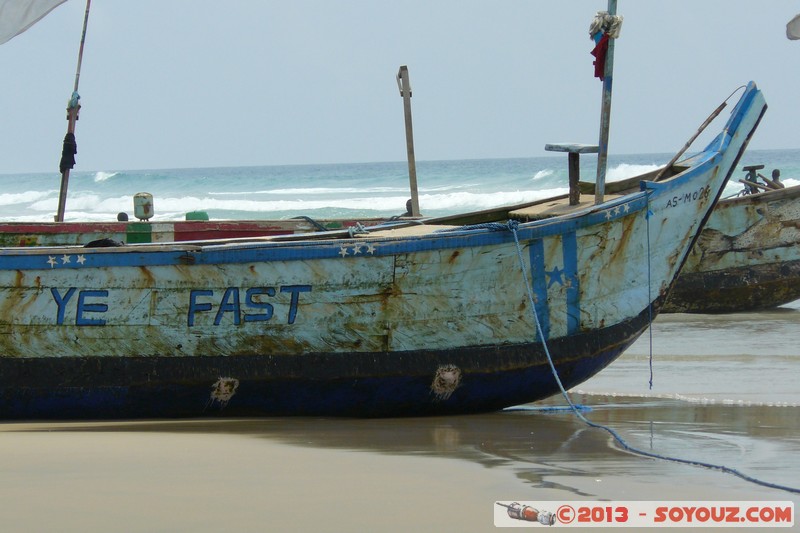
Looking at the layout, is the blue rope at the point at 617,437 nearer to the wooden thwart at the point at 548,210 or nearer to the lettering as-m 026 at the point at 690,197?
the wooden thwart at the point at 548,210

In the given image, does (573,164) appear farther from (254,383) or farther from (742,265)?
(742,265)

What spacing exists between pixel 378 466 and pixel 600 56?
3099 mm

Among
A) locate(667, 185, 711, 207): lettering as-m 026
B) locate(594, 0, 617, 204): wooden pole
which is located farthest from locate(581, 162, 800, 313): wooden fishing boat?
locate(594, 0, 617, 204): wooden pole

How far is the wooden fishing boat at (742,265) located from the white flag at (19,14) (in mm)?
7661

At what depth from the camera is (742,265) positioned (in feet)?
42.8

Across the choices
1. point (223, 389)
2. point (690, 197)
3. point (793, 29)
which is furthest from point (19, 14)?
point (793, 29)

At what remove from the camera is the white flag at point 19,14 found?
8.54 m

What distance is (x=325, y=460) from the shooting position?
4.93 metres

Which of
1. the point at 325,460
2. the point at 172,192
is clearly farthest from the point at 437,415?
the point at 172,192

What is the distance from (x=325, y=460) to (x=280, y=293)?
4.58 feet

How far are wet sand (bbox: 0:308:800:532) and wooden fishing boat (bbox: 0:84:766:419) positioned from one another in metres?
0.20

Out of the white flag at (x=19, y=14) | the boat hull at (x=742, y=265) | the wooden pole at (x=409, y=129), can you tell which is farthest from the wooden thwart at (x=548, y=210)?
the boat hull at (x=742, y=265)

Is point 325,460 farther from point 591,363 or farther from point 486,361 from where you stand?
point 591,363

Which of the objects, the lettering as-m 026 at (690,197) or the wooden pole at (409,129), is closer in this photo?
the lettering as-m 026 at (690,197)
